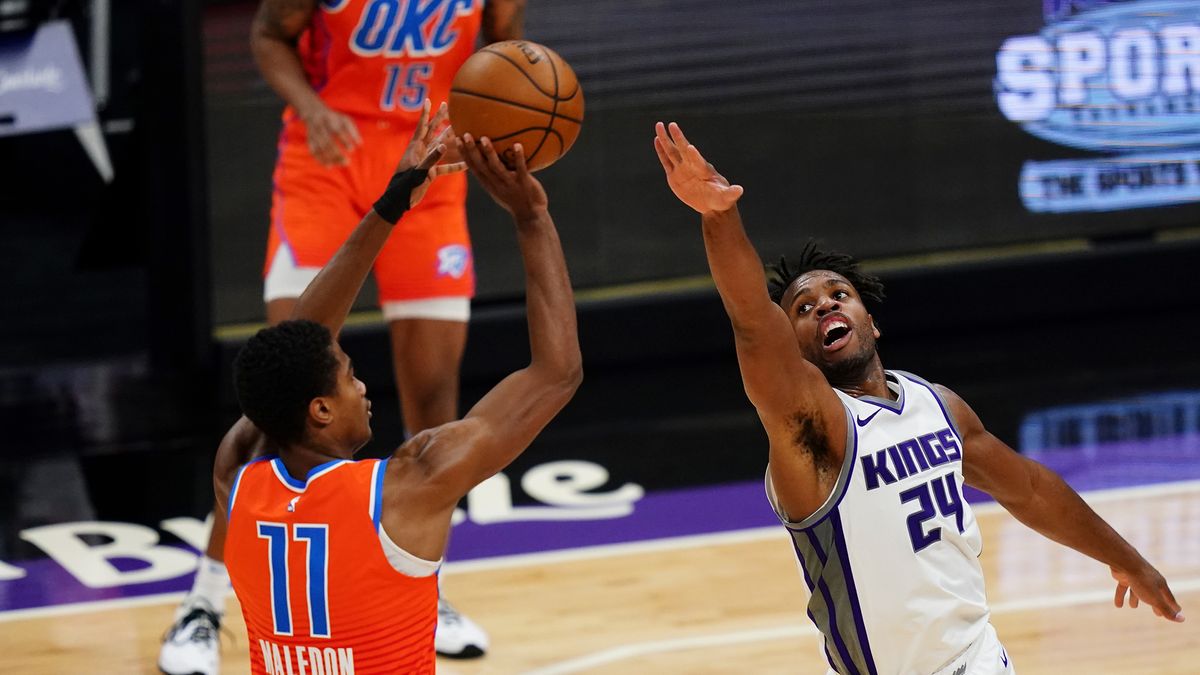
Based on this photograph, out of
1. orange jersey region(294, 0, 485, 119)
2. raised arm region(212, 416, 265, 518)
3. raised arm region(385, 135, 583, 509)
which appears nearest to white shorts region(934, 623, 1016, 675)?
raised arm region(385, 135, 583, 509)

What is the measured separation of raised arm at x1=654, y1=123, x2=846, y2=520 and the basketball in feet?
2.03

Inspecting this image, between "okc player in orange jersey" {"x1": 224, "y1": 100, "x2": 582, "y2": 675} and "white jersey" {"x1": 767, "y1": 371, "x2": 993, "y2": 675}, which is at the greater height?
"okc player in orange jersey" {"x1": 224, "y1": 100, "x2": 582, "y2": 675}

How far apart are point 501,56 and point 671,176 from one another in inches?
35.1

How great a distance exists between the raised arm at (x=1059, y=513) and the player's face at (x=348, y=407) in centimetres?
133

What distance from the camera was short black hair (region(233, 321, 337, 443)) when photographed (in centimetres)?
301

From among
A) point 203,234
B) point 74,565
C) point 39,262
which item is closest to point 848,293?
point 74,565

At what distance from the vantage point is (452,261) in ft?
17.4

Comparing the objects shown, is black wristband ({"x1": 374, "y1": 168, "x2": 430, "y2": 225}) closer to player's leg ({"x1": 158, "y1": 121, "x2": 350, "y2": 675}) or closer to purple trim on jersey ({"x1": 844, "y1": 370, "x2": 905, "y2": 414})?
purple trim on jersey ({"x1": 844, "y1": 370, "x2": 905, "y2": 414})

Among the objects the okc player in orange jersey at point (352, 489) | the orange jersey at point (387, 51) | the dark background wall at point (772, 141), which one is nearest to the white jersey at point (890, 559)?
the okc player in orange jersey at point (352, 489)

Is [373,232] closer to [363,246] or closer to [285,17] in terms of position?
[363,246]

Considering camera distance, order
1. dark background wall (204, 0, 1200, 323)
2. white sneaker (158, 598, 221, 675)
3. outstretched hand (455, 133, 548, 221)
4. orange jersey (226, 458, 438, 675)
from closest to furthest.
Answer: orange jersey (226, 458, 438, 675)
outstretched hand (455, 133, 548, 221)
white sneaker (158, 598, 221, 675)
dark background wall (204, 0, 1200, 323)

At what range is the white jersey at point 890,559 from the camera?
3359mm

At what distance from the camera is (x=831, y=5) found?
849 centimetres

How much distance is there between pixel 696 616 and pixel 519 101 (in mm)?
2167
